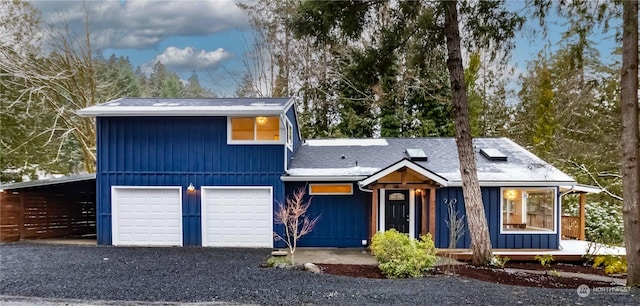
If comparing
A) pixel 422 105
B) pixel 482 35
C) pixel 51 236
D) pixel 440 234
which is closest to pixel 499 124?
pixel 422 105

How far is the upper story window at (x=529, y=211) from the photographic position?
10.8 meters

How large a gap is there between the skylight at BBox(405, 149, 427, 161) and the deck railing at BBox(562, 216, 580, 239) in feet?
17.5

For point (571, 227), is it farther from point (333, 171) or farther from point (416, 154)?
point (333, 171)

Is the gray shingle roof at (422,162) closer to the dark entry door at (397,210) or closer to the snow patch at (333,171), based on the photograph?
the snow patch at (333,171)

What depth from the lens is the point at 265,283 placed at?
656 centimetres

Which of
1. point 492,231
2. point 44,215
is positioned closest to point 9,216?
point 44,215

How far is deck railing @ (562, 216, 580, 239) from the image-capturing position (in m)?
12.5

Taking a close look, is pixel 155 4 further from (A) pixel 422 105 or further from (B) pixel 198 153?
(A) pixel 422 105

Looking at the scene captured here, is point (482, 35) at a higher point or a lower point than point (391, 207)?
higher

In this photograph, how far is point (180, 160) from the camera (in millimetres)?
10969

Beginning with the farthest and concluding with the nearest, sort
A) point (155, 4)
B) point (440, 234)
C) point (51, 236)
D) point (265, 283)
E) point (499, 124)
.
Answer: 1. point (499, 124)
2. point (155, 4)
3. point (51, 236)
4. point (440, 234)
5. point (265, 283)

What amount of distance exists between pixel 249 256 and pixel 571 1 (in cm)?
812

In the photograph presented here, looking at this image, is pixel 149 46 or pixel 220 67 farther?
pixel 220 67

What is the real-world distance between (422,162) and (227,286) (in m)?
7.15
